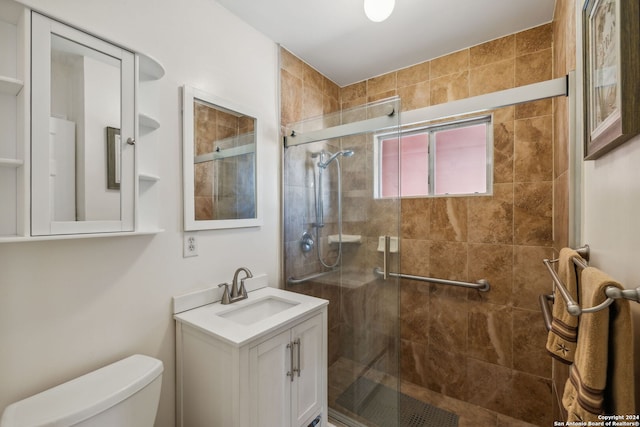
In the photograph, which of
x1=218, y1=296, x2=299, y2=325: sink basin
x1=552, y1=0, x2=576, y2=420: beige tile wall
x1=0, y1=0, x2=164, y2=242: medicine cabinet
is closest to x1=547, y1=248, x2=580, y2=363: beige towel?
x1=552, y1=0, x2=576, y2=420: beige tile wall

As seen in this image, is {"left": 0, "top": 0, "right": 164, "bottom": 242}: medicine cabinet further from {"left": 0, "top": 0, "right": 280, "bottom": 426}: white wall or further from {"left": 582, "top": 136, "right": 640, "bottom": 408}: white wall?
{"left": 582, "top": 136, "right": 640, "bottom": 408}: white wall

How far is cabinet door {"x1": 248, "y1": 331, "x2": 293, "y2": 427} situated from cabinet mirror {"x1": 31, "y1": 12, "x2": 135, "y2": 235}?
788 millimetres

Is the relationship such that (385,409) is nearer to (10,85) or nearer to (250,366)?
(250,366)

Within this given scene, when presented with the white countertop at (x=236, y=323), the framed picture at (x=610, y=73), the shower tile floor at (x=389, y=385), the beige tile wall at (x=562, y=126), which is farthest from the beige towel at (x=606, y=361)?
the shower tile floor at (x=389, y=385)

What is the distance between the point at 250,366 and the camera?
1.15 metres

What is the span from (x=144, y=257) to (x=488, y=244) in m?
2.19

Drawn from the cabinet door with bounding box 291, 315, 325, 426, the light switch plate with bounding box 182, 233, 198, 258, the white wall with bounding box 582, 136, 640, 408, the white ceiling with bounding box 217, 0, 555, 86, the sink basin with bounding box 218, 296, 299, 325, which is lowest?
the cabinet door with bounding box 291, 315, 325, 426

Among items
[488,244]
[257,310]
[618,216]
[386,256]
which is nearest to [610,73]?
[618,216]

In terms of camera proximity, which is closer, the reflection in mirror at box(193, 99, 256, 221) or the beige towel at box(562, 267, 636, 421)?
the beige towel at box(562, 267, 636, 421)

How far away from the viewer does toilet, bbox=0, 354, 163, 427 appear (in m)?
0.84

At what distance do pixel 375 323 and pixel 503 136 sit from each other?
5.24ft

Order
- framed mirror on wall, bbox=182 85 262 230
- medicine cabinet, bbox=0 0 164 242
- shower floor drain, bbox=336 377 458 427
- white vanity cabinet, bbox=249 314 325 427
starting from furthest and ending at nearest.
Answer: shower floor drain, bbox=336 377 458 427 → framed mirror on wall, bbox=182 85 262 230 → white vanity cabinet, bbox=249 314 325 427 → medicine cabinet, bbox=0 0 164 242

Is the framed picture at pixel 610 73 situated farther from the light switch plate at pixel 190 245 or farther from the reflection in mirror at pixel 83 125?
the light switch plate at pixel 190 245

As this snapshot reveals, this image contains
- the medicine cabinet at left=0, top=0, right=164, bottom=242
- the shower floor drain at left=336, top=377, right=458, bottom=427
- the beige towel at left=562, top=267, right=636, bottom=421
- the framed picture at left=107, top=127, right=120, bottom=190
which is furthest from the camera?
the shower floor drain at left=336, top=377, right=458, bottom=427
